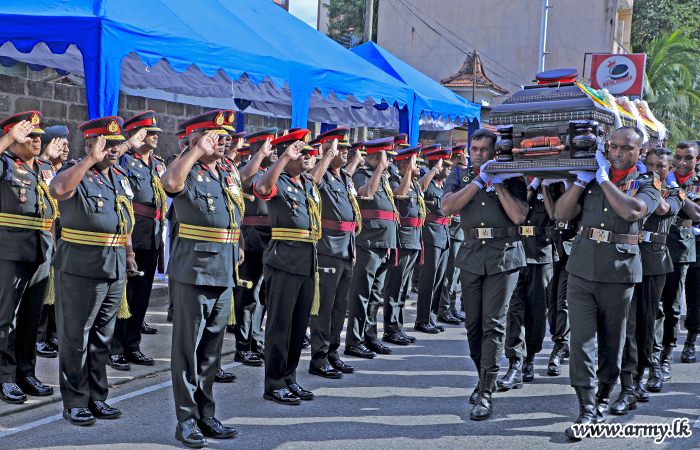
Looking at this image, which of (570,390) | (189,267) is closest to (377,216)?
(570,390)

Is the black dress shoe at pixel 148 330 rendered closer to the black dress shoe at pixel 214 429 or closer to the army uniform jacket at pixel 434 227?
the black dress shoe at pixel 214 429

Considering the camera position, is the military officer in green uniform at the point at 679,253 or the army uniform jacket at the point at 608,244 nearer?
the army uniform jacket at the point at 608,244

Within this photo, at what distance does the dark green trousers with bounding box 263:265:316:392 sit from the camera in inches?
188

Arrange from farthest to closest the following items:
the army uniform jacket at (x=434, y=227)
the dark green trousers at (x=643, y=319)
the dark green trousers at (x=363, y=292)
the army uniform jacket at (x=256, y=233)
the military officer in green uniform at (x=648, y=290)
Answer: the army uniform jacket at (x=434, y=227) → the dark green trousers at (x=363, y=292) → the army uniform jacket at (x=256, y=233) → the dark green trousers at (x=643, y=319) → the military officer in green uniform at (x=648, y=290)

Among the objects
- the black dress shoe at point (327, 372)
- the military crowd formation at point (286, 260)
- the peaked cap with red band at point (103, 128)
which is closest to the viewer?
the military crowd formation at point (286, 260)

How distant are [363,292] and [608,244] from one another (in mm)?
2453

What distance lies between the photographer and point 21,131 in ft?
14.6

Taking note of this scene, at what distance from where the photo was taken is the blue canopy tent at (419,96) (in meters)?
10.7

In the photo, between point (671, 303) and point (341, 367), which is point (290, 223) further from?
point (671, 303)

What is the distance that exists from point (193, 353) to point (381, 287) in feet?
9.45

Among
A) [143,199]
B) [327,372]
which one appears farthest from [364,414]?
[143,199]

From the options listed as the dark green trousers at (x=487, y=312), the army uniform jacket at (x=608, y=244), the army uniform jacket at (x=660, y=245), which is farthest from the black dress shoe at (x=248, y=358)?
the army uniform jacket at (x=660, y=245)

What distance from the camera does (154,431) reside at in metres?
4.15

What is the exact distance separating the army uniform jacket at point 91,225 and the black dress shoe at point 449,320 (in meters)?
4.77
